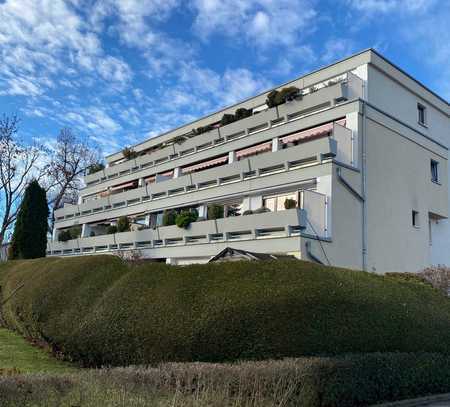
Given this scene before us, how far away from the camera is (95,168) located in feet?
161

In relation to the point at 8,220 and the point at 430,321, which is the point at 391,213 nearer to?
the point at 430,321

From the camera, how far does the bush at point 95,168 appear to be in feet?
160

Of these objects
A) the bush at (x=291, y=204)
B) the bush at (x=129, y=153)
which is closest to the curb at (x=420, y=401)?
the bush at (x=291, y=204)

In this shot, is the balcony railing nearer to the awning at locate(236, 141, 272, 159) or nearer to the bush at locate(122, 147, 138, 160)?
the awning at locate(236, 141, 272, 159)

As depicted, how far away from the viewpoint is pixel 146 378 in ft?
22.0

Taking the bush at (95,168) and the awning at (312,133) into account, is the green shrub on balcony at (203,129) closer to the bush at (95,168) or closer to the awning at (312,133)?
the awning at (312,133)

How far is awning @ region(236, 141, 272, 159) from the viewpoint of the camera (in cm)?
2789

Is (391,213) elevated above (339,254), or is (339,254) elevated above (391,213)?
(391,213)

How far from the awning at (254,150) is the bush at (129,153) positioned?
16.9m

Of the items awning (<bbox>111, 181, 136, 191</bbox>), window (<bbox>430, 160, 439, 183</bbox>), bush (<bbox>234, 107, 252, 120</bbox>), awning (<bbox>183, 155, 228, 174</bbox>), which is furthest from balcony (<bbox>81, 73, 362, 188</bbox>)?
window (<bbox>430, 160, 439, 183</bbox>)

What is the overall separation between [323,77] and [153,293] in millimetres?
20670

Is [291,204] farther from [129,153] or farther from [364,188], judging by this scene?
[129,153]

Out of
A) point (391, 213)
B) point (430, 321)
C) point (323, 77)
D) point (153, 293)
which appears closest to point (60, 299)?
point (153, 293)

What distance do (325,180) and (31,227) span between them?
17265mm
